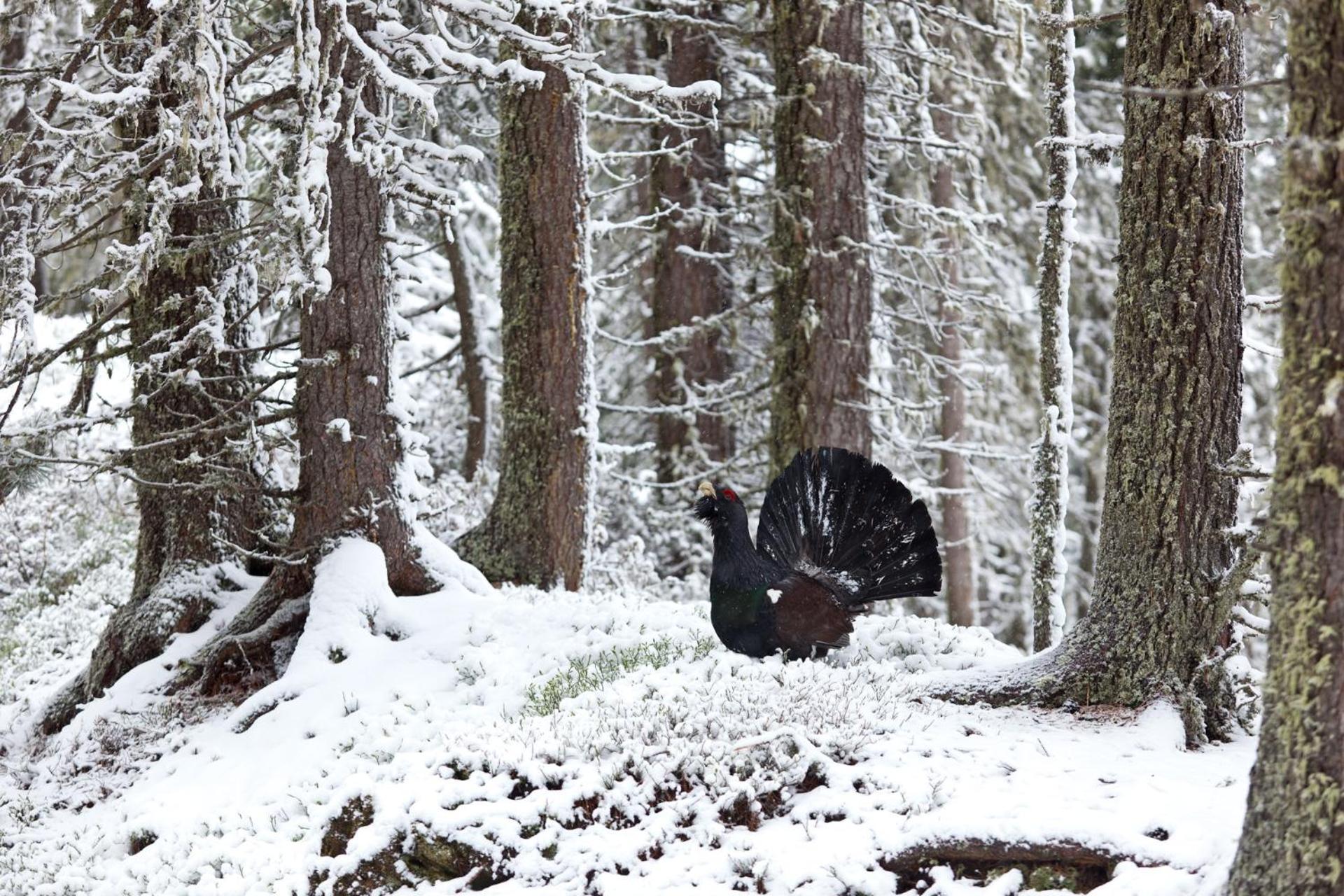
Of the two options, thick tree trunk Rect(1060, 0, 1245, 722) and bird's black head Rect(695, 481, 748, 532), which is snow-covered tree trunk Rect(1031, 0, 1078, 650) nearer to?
thick tree trunk Rect(1060, 0, 1245, 722)

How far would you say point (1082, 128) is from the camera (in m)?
18.4

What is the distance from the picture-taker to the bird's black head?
7512 mm

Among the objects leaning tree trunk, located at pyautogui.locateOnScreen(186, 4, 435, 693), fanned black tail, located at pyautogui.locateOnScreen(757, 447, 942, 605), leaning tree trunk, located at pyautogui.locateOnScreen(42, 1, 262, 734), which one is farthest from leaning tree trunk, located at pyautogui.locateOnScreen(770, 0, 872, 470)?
leaning tree trunk, located at pyautogui.locateOnScreen(42, 1, 262, 734)

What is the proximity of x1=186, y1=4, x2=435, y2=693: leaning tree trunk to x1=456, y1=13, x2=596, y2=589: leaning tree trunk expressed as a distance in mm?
1486

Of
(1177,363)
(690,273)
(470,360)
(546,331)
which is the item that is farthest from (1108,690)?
(470,360)

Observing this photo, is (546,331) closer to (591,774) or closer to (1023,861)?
(591,774)

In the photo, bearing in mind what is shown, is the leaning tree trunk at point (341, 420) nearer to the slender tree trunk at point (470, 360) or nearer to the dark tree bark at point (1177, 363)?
the dark tree bark at point (1177, 363)

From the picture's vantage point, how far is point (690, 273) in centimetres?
1515

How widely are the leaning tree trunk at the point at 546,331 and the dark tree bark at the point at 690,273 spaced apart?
4.72 m

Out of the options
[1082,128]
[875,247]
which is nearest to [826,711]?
[875,247]

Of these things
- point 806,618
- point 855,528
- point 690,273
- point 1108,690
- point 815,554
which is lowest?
point 1108,690

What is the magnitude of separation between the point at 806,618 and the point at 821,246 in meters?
5.01

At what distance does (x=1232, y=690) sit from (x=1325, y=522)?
8.14ft

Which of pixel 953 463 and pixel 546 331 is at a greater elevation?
pixel 546 331
